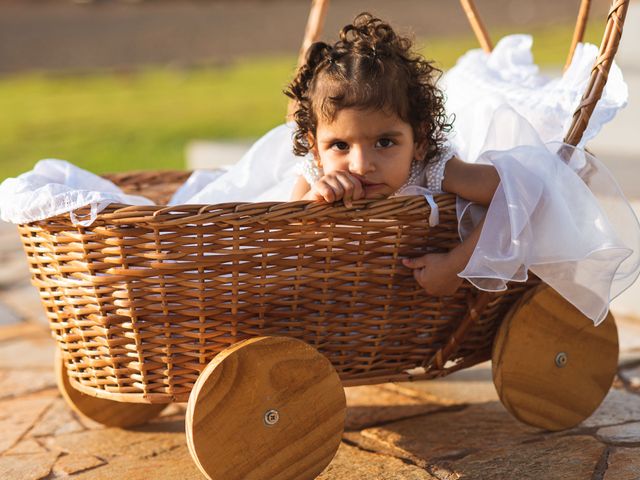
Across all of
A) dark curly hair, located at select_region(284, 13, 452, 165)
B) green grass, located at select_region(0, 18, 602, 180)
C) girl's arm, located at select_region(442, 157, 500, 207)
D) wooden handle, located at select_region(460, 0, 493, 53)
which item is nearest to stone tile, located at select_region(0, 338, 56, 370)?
dark curly hair, located at select_region(284, 13, 452, 165)

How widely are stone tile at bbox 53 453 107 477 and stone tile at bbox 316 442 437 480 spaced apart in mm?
523

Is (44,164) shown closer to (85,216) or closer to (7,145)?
(85,216)

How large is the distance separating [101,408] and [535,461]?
3.42ft

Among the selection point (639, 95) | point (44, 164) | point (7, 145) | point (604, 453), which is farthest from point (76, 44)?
point (604, 453)

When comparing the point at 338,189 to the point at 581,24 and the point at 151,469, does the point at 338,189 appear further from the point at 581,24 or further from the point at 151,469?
the point at 581,24

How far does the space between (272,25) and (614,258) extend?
1233 cm

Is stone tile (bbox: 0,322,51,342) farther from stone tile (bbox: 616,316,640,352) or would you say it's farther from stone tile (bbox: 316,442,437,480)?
stone tile (bbox: 616,316,640,352)

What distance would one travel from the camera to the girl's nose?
1.84 m

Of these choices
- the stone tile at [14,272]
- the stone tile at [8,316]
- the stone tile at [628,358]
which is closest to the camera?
the stone tile at [628,358]

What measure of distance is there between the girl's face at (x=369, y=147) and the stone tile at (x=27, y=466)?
92 centimetres

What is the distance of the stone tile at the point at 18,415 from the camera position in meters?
2.25

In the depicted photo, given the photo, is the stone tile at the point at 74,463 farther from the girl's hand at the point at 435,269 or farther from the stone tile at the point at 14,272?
the stone tile at the point at 14,272

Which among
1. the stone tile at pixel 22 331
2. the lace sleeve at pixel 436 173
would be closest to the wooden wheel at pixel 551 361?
the lace sleeve at pixel 436 173

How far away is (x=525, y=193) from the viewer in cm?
179
